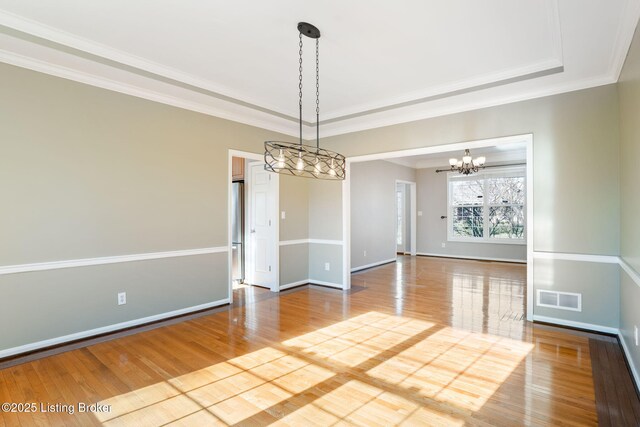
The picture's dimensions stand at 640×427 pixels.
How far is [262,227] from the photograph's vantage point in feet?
18.2

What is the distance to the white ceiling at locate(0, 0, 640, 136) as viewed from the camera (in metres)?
2.39

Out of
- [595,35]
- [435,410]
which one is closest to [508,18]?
[595,35]

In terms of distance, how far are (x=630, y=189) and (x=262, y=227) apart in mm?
4606

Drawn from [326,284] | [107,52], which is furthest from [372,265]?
[107,52]

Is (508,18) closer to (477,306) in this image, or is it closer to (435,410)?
(435,410)

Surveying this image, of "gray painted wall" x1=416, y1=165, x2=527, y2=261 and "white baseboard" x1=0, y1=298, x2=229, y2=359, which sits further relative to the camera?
"gray painted wall" x1=416, y1=165, x2=527, y2=261

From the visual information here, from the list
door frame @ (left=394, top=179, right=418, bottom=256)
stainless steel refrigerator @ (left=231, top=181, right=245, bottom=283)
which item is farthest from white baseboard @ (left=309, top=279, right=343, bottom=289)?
door frame @ (left=394, top=179, right=418, bottom=256)

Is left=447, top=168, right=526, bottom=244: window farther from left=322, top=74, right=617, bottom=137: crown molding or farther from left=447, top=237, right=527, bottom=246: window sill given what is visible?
left=322, top=74, right=617, bottom=137: crown molding

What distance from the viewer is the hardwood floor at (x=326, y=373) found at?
209 cm

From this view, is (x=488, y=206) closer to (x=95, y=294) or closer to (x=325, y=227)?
(x=325, y=227)

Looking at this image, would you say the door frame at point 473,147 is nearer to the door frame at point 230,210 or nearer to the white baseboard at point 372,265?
the door frame at point 230,210

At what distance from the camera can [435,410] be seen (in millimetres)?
2131

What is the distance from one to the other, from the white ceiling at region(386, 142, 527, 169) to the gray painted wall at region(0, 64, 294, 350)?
5345 mm

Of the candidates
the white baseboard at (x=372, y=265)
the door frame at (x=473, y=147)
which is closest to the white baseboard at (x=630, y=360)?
the door frame at (x=473, y=147)
